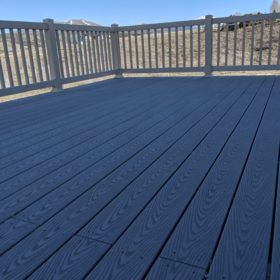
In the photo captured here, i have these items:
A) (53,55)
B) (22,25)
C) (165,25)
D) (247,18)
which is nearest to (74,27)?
(53,55)

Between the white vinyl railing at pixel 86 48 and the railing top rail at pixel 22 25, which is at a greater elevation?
the railing top rail at pixel 22 25

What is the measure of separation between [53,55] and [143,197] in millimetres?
3697

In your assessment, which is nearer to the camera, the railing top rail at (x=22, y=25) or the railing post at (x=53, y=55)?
the railing top rail at (x=22, y=25)

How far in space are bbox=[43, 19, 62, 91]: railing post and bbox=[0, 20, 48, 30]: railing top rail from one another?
8 centimetres

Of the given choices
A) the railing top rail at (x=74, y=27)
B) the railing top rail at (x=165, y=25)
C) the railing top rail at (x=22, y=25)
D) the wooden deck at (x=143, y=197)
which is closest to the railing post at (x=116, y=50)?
the railing top rail at (x=165, y=25)

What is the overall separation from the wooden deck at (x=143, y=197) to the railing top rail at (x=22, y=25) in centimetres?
168

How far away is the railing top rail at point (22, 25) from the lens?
354cm

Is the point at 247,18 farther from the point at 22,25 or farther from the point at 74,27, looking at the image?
the point at 22,25

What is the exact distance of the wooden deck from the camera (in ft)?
2.80

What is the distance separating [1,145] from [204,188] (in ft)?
4.76

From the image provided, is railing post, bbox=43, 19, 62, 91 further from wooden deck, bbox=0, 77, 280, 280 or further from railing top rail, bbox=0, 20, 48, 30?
wooden deck, bbox=0, 77, 280, 280

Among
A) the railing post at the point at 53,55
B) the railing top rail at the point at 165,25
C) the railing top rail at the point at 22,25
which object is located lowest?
the railing post at the point at 53,55

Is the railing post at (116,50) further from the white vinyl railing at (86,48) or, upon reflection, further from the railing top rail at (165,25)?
the railing top rail at (165,25)

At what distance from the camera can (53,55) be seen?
4.34 meters
